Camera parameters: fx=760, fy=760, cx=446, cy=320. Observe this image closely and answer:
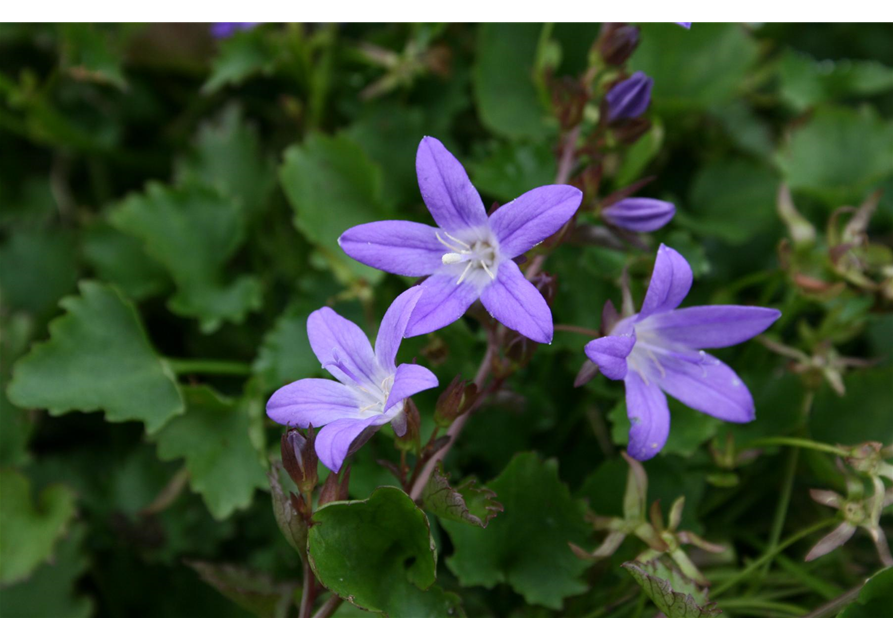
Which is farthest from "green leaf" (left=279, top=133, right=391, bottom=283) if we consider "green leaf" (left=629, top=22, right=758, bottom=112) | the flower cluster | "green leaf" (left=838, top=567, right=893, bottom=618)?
"green leaf" (left=838, top=567, right=893, bottom=618)

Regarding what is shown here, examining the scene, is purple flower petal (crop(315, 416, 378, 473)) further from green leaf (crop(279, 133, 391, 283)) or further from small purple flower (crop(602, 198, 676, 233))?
green leaf (crop(279, 133, 391, 283))

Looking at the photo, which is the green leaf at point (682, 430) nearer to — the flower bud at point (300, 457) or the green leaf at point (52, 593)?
the flower bud at point (300, 457)

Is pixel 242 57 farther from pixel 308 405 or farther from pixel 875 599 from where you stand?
pixel 875 599

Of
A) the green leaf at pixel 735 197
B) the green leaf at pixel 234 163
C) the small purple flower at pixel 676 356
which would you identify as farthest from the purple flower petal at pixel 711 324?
the green leaf at pixel 234 163

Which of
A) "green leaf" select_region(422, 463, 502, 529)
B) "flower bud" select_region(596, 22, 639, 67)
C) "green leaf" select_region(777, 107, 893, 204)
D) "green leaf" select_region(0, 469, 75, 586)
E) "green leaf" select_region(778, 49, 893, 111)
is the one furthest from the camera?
"green leaf" select_region(778, 49, 893, 111)

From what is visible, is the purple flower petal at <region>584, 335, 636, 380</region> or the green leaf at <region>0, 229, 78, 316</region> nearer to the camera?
the purple flower petal at <region>584, 335, 636, 380</region>

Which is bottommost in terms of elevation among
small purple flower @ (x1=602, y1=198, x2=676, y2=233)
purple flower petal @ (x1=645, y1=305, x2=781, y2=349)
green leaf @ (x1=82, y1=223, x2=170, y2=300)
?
purple flower petal @ (x1=645, y1=305, x2=781, y2=349)
